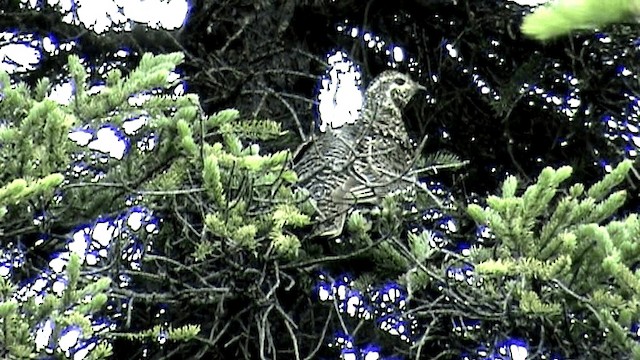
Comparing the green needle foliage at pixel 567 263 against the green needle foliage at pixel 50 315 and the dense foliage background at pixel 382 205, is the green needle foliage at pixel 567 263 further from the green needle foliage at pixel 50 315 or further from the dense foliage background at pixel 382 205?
the green needle foliage at pixel 50 315

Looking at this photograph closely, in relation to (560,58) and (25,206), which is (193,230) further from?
(560,58)

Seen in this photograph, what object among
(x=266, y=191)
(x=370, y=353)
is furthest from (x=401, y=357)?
(x=266, y=191)

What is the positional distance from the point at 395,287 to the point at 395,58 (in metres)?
1.94

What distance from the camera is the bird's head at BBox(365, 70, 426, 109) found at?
17.0 ft

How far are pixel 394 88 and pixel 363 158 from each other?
985 mm

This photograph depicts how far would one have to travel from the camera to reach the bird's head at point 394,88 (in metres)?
5.17

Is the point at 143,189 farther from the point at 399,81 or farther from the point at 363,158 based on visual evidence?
the point at 399,81

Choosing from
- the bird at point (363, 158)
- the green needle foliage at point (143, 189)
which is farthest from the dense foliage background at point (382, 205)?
the bird at point (363, 158)

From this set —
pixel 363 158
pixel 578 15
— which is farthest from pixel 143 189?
pixel 578 15

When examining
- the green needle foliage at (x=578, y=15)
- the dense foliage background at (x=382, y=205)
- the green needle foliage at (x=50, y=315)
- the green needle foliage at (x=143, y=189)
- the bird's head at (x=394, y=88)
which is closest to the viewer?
the green needle foliage at (x=578, y=15)

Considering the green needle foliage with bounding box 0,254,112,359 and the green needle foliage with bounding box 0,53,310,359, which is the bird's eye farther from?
the green needle foliage with bounding box 0,254,112,359

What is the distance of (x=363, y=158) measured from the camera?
14.1ft

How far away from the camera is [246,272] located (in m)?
3.66

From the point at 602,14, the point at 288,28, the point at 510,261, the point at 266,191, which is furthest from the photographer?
the point at 288,28
